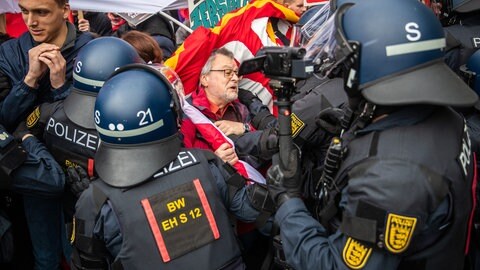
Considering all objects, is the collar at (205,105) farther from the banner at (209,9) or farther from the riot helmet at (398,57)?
the riot helmet at (398,57)

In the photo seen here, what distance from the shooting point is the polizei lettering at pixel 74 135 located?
290cm

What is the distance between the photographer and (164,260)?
2.25 metres

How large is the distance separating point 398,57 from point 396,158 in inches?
15.0

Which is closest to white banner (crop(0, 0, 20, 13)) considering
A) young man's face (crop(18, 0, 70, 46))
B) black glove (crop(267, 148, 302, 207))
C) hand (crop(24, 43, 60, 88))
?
young man's face (crop(18, 0, 70, 46))

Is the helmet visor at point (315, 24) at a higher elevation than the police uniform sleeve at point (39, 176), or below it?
higher

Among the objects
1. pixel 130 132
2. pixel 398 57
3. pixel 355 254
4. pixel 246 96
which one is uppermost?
pixel 398 57

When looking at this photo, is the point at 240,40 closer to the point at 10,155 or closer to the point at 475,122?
the point at 475,122

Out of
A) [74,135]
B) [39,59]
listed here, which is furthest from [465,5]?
[39,59]

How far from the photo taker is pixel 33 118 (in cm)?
328

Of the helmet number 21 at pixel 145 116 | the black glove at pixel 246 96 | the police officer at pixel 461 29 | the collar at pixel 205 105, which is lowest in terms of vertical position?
the black glove at pixel 246 96

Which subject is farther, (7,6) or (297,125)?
(7,6)

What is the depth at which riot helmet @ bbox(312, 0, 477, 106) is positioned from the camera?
185cm

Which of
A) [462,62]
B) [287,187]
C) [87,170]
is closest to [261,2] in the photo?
[462,62]

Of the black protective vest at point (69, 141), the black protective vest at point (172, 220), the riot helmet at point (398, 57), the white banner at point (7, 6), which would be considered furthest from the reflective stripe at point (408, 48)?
the white banner at point (7, 6)
